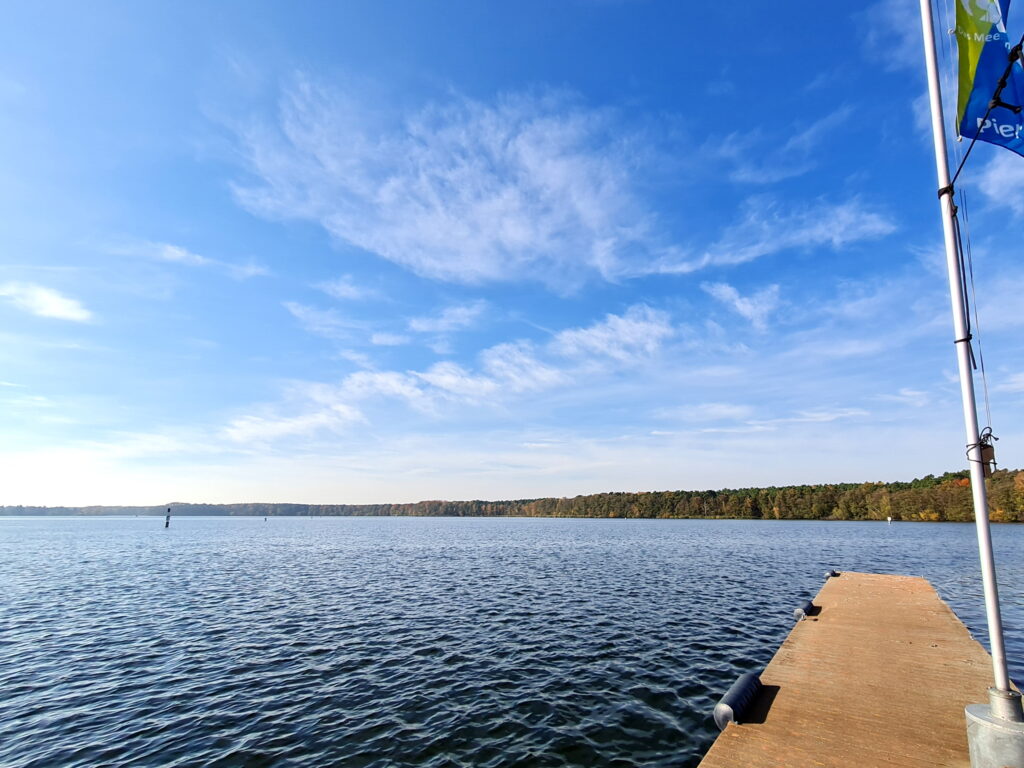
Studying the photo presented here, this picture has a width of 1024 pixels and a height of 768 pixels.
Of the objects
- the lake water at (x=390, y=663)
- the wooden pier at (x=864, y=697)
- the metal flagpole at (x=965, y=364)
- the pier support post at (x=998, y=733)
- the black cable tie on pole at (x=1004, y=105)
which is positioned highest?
the black cable tie on pole at (x=1004, y=105)

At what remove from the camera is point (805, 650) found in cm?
1584

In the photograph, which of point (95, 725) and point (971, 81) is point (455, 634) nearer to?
point (95, 725)

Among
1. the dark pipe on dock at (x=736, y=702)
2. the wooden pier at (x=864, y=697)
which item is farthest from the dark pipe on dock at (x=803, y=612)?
the dark pipe on dock at (x=736, y=702)

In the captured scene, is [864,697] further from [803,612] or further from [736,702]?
[803,612]

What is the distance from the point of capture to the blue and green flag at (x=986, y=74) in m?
7.65

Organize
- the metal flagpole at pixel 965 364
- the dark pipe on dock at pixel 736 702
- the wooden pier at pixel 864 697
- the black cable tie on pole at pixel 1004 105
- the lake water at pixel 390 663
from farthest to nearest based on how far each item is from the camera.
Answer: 1. the lake water at pixel 390 663
2. the dark pipe on dock at pixel 736 702
3. the wooden pier at pixel 864 697
4. the black cable tie on pole at pixel 1004 105
5. the metal flagpole at pixel 965 364

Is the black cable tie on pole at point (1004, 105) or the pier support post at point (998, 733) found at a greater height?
the black cable tie on pole at point (1004, 105)

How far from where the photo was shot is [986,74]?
7.86 m

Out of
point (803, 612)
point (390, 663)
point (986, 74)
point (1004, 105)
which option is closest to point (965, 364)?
point (1004, 105)

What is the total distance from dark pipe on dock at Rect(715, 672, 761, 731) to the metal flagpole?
4.51 meters

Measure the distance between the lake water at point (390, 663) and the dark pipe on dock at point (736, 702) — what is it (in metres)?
1.81

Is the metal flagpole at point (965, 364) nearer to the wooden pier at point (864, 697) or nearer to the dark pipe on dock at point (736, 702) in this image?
the wooden pier at point (864, 697)

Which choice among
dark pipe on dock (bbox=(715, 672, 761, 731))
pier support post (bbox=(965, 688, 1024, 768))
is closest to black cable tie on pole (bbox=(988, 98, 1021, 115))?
pier support post (bbox=(965, 688, 1024, 768))

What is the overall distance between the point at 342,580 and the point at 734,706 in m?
33.6
